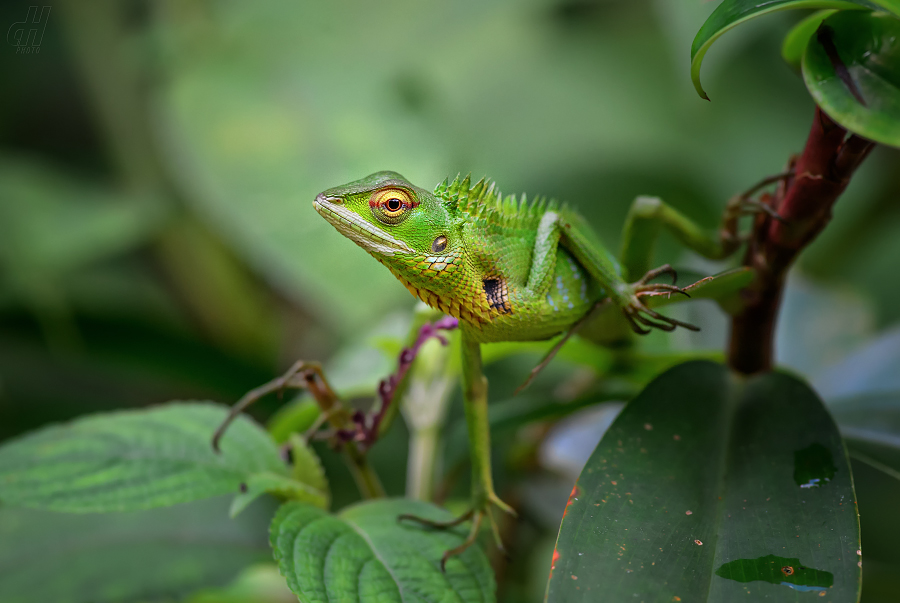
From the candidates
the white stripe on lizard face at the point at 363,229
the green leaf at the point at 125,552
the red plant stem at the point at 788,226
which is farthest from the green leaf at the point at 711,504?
the green leaf at the point at 125,552

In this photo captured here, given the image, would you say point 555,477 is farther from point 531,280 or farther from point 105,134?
point 105,134

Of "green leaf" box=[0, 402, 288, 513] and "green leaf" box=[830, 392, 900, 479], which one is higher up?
"green leaf" box=[830, 392, 900, 479]

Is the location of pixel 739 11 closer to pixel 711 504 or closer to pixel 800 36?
pixel 800 36

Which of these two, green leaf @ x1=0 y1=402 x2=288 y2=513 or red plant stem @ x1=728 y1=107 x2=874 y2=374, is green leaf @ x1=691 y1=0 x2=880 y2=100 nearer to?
red plant stem @ x1=728 y1=107 x2=874 y2=374

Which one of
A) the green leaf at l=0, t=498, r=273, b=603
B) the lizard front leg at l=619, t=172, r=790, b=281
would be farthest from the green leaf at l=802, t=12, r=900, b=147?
the green leaf at l=0, t=498, r=273, b=603

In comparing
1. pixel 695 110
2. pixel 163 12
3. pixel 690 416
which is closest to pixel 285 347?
pixel 163 12

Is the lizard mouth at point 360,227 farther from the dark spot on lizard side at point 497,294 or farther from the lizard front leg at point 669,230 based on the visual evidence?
the lizard front leg at point 669,230
